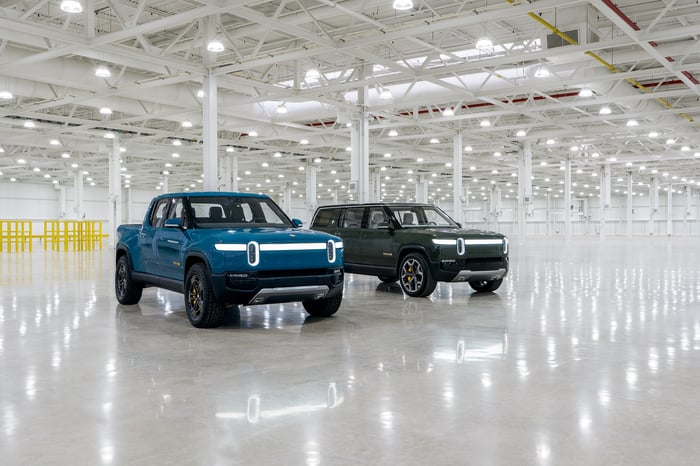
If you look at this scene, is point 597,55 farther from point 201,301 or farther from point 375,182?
point 375,182

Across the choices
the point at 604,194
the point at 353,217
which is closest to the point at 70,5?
the point at 353,217

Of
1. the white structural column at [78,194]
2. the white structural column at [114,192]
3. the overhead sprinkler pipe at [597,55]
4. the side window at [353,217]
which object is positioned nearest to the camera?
the side window at [353,217]

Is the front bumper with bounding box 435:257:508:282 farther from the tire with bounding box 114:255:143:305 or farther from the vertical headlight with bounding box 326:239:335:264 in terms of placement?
the tire with bounding box 114:255:143:305

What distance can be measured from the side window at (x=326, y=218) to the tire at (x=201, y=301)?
5.26 m

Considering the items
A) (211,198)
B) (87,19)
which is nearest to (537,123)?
(87,19)

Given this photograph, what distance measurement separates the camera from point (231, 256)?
724 cm

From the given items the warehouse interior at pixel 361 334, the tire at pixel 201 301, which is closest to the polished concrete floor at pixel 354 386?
the warehouse interior at pixel 361 334

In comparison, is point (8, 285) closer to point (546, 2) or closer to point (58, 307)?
point (58, 307)

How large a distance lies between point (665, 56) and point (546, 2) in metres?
6.52

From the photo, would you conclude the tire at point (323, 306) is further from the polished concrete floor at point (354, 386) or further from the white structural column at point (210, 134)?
Result: the white structural column at point (210, 134)

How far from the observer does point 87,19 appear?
14.0m

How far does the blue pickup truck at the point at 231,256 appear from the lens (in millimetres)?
7266

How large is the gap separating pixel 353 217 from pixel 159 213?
14.0 ft

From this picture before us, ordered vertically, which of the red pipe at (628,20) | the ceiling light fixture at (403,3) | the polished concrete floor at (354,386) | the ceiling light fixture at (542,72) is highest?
the red pipe at (628,20)
